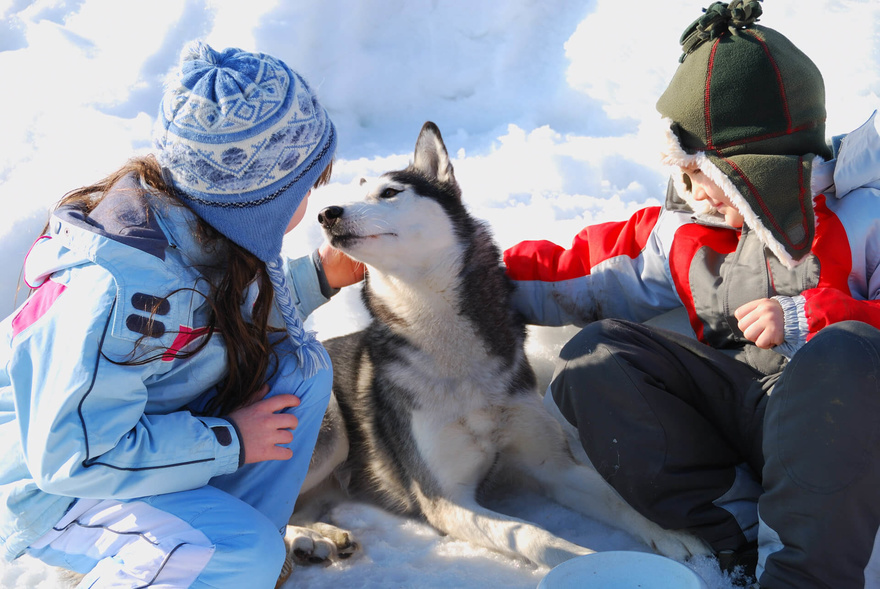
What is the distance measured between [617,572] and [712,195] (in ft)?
3.24

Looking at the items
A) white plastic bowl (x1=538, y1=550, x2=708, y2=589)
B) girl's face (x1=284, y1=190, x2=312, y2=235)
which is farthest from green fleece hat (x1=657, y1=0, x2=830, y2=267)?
girl's face (x1=284, y1=190, x2=312, y2=235)

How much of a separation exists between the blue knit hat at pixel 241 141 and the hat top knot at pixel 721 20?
972 millimetres

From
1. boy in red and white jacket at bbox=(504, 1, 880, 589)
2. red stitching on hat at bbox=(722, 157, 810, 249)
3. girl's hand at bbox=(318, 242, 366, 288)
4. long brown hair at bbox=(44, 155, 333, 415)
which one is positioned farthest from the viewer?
girl's hand at bbox=(318, 242, 366, 288)

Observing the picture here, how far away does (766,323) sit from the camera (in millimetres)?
1515

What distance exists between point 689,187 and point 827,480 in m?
0.89

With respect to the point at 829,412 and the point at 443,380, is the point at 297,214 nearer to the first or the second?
the point at 443,380

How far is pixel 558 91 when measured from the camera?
5242 mm

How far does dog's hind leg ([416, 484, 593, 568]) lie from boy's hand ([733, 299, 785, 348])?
2.06 ft

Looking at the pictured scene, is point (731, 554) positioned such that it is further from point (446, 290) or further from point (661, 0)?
point (661, 0)

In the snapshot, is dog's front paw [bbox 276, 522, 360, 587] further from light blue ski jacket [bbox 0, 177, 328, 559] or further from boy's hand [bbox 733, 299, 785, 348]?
boy's hand [bbox 733, 299, 785, 348]

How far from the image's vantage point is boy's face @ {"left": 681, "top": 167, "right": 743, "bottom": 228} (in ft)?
5.84

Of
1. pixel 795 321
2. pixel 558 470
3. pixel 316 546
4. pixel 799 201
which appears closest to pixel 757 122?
pixel 799 201

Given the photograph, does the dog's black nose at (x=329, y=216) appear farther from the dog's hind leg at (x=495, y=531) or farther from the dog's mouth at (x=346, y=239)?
the dog's hind leg at (x=495, y=531)

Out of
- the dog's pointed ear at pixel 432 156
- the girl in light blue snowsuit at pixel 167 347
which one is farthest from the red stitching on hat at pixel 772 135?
the girl in light blue snowsuit at pixel 167 347
